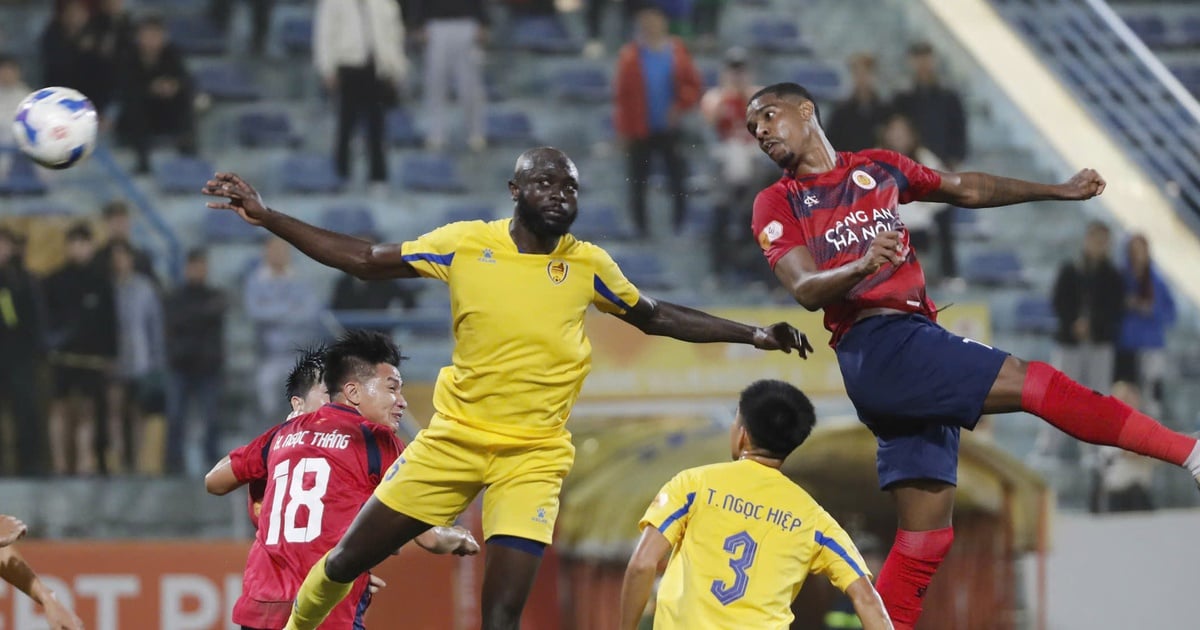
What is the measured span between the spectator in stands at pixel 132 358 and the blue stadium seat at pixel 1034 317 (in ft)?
20.0

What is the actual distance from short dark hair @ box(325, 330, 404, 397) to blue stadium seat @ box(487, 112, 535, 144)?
727 centimetres

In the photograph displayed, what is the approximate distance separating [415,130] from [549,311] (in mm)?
7893

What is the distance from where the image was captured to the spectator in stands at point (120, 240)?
10.5m

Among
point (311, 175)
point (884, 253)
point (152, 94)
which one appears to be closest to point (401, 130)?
point (311, 175)

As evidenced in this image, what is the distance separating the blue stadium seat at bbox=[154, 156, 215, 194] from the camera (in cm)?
1196

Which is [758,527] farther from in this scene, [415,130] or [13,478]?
[415,130]

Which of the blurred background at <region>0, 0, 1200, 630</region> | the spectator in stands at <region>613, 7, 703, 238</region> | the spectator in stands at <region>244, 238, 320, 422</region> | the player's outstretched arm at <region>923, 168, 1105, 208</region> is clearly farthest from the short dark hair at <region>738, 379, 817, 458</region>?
the spectator in stands at <region>613, 7, 703, 238</region>

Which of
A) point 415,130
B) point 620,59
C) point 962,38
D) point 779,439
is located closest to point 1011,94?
point 962,38

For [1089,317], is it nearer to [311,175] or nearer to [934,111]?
[934,111]

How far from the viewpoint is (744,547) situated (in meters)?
4.89

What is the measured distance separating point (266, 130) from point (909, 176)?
8282 millimetres

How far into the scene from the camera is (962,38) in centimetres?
1331

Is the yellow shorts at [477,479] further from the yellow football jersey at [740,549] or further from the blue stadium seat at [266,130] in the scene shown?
the blue stadium seat at [266,130]

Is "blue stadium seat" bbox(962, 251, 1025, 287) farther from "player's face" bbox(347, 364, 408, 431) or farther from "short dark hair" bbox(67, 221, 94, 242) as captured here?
"player's face" bbox(347, 364, 408, 431)
